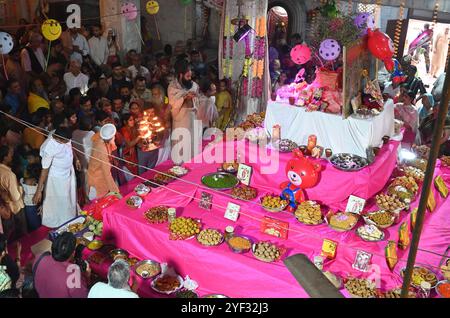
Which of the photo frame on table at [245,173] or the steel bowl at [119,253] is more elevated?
the photo frame on table at [245,173]

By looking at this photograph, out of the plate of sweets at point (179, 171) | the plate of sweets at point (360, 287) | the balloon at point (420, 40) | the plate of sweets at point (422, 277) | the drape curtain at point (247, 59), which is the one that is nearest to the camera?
the plate of sweets at point (360, 287)

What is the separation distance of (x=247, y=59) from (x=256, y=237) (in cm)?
454

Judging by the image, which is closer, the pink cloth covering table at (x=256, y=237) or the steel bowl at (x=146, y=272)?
the pink cloth covering table at (x=256, y=237)

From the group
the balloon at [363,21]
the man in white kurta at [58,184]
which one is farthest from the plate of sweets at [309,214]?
the man in white kurta at [58,184]

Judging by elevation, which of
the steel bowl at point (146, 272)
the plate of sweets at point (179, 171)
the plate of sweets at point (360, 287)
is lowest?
the steel bowl at point (146, 272)

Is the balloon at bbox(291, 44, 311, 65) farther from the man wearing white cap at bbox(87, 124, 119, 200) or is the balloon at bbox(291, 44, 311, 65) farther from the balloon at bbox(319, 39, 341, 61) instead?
the man wearing white cap at bbox(87, 124, 119, 200)

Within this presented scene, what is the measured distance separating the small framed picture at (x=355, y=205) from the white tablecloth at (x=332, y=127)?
631 mm

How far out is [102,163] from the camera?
6.04 meters

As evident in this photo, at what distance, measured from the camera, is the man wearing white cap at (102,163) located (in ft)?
19.7

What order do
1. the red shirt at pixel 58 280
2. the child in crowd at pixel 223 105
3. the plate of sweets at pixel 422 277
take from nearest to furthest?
1. the red shirt at pixel 58 280
2. the plate of sweets at pixel 422 277
3. the child in crowd at pixel 223 105

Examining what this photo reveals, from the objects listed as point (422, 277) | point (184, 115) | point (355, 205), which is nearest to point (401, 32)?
point (184, 115)

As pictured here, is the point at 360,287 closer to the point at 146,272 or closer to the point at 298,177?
the point at 298,177

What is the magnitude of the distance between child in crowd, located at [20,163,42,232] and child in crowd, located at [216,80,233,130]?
3.69 meters

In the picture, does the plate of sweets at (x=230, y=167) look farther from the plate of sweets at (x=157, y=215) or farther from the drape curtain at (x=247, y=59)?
the drape curtain at (x=247, y=59)
